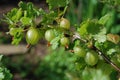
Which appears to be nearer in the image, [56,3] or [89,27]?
[89,27]

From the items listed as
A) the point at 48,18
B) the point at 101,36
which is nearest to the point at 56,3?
the point at 48,18

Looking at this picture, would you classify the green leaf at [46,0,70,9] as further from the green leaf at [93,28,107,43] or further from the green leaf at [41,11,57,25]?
the green leaf at [93,28,107,43]

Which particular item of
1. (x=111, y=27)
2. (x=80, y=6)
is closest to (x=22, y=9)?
(x=111, y=27)

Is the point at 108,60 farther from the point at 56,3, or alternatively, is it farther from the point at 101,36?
the point at 56,3

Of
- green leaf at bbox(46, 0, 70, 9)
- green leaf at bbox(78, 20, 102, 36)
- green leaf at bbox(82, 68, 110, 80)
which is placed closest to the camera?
green leaf at bbox(82, 68, 110, 80)

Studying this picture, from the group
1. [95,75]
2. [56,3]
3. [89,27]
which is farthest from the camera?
→ [56,3]

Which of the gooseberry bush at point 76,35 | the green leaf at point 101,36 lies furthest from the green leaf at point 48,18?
the green leaf at point 101,36

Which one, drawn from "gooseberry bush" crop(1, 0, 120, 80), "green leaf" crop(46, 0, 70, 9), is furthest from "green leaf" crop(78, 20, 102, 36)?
"green leaf" crop(46, 0, 70, 9)

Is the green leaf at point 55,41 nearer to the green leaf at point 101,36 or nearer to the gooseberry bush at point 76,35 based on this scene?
the gooseberry bush at point 76,35
